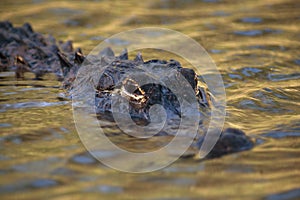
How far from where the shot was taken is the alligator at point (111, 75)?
4.05 m

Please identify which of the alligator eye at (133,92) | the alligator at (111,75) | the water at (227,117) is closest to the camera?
the water at (227,117)

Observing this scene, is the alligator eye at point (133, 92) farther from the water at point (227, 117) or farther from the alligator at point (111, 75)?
the water at point (227, 117)

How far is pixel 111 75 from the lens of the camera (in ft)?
16.4

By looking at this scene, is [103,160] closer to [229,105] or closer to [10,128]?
[10,128]

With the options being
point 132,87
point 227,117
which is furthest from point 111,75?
point 227,117

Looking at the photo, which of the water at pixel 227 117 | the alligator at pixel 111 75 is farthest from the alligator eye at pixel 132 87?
the water at pixel 227 117

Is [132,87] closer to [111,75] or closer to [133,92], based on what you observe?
[133,92]

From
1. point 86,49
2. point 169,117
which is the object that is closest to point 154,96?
point 169,117

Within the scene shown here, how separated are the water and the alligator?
0.16 meters

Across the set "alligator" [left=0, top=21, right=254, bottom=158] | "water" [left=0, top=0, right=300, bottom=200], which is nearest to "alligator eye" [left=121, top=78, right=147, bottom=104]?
"alligator" [left=0, top=21, right=254, bottom=158]

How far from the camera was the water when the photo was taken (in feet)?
11.0

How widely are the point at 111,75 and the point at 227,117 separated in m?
1.20

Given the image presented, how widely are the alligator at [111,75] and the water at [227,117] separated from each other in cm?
16

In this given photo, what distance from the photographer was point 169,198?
3188 mm
